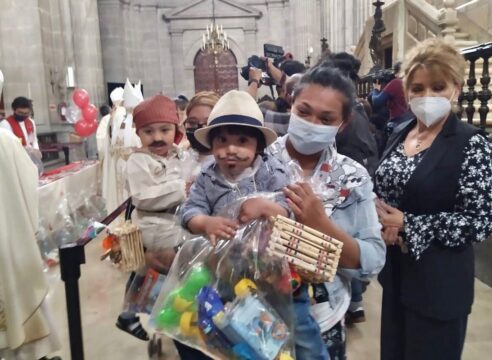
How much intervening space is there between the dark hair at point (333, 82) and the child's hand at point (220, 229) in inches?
22.9

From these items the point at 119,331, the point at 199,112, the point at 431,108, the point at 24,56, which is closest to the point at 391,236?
the point at 431,108

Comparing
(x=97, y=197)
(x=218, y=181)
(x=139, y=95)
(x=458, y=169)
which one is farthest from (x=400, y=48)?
(x=218, y=181)

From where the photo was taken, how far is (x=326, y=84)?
58.4 inches

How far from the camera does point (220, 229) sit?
4.16 ft

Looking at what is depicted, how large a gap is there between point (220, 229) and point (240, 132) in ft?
1.24

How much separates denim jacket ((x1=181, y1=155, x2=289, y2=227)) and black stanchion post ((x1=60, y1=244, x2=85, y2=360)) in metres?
0.67

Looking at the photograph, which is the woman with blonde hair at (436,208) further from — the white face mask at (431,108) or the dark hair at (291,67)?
the dark hair at (291,67)

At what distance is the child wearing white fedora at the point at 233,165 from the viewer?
1444 mm

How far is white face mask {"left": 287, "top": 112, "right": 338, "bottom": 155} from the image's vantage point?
1.50 meters

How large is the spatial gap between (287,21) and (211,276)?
21426 millimetres

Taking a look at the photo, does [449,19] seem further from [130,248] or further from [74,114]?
[74,114]

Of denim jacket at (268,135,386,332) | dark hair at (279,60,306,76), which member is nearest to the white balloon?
dark hair at (279,60,306,76)

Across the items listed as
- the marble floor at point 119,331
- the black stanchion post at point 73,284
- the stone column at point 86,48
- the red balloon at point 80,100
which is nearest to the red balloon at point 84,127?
the red balloon at point 80,100

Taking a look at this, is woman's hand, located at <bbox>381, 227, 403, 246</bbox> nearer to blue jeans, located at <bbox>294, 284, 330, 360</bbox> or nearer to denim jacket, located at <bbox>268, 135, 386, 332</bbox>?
denim jacket, located at <bbox>268, 135, 386, 332</bbox>
